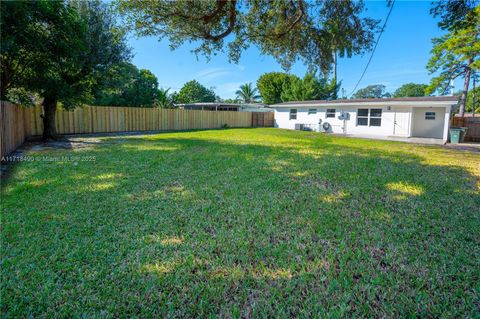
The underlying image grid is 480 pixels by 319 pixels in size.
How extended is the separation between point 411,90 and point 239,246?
71252 millimetres

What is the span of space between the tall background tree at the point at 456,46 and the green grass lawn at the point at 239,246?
140 inches

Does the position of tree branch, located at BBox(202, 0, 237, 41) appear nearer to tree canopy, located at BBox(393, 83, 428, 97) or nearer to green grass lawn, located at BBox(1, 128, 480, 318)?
green grass lawn, located at BBox(1, 128, 480, 318)

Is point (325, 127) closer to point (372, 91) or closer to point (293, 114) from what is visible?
point (293, 114)

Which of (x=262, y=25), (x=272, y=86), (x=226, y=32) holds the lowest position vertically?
(x=226, y=32)

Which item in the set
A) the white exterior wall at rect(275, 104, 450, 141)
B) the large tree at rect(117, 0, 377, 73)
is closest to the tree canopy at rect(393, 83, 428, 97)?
the white exterior wall at rect(275, 104, 450, 141)

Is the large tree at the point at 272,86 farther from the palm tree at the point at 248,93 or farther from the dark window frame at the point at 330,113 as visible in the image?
the dark window frame at the point at 330,113

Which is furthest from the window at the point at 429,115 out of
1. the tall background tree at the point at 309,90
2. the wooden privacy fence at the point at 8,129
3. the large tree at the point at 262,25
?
the wooden privacy fence at the point at 8,129

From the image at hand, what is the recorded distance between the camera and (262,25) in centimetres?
725

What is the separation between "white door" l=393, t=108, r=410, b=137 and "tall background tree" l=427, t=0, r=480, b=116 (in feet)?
14.6

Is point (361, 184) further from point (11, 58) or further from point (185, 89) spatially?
point (185, 89)

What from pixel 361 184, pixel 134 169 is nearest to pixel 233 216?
pixel 361 184

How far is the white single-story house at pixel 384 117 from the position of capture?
47.1 feet

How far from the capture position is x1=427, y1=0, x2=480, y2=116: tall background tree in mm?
5312

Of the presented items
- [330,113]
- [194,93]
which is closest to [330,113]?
[330,113]
